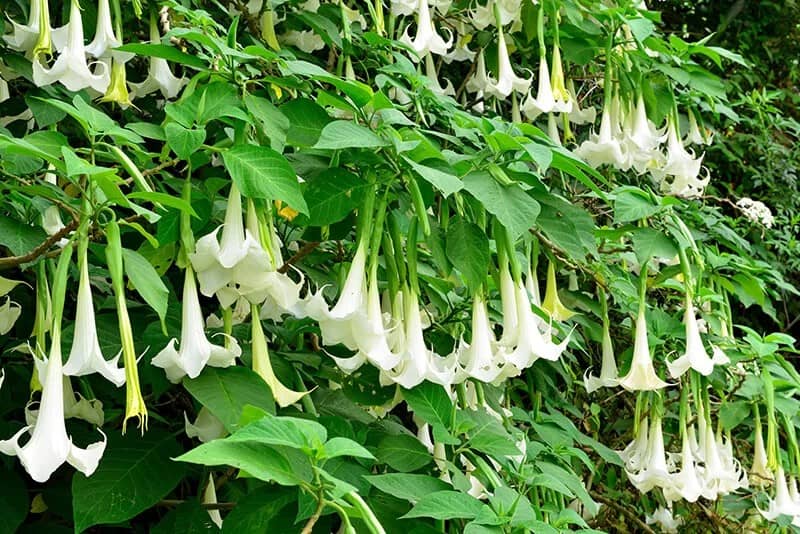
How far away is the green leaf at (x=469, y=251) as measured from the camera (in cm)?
144

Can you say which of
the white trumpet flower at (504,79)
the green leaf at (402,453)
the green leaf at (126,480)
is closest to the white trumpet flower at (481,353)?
the green leaf at (402,453)

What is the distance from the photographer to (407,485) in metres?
1.33

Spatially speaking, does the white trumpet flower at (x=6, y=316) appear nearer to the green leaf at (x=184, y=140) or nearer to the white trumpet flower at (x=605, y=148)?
the green leaf at (x=184, y=140)

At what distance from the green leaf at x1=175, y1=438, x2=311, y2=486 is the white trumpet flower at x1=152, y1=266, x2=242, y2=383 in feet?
0.84

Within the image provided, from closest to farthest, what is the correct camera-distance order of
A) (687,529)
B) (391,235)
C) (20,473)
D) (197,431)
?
(197,431) → (391,235) → (20,473) → (687,529)

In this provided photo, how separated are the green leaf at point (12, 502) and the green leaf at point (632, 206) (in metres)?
1.15

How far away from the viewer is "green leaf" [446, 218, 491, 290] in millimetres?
1441

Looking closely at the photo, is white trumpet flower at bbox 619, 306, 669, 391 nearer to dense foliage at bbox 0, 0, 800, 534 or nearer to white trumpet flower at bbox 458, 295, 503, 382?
dense foliage at bbox 0, 0, 800, 534

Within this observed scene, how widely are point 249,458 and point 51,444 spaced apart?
9.8 inches

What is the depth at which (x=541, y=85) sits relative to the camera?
2361 millimetres

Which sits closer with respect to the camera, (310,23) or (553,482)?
(553,482)

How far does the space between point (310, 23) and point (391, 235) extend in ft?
2.64

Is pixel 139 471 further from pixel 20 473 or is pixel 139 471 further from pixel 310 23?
pixel 310 23

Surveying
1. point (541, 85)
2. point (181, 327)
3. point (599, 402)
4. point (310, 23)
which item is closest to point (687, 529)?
point (599, 402)
